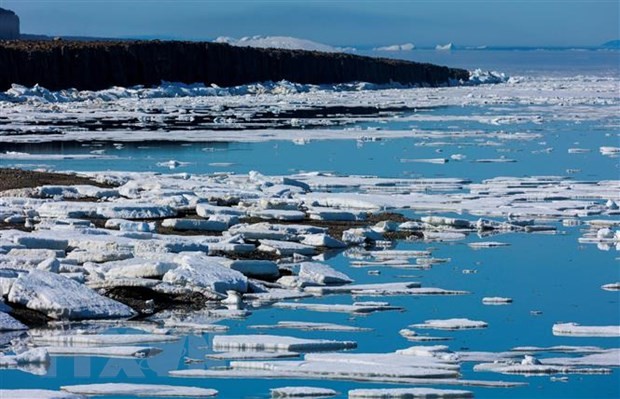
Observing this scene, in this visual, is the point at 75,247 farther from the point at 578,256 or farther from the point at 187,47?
the point at 187,47

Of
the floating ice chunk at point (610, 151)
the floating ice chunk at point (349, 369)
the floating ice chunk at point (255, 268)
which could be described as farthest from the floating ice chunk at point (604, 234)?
the floating ice chunk at point (610, 151)

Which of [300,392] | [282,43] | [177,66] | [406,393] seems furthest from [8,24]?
[406,393]

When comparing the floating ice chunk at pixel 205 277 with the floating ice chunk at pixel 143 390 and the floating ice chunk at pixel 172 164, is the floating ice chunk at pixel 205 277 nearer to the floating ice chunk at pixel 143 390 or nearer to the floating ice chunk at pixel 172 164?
the floating ice chunk at pixel 143 390

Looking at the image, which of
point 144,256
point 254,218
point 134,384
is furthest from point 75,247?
point 134,384

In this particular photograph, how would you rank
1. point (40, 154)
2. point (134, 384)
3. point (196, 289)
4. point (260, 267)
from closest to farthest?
point (134, 384)
point (196, 289)
point (260, 267)
point (40, 154)

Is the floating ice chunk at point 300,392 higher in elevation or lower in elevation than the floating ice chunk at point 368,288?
higher

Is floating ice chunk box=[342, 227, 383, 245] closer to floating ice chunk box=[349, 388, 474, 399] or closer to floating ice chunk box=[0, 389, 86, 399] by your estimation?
floating ice chunk box=[349, 388, 474, 399]

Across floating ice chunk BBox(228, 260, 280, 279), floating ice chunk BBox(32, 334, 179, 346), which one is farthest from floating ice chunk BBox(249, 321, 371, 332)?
floating ice chunk BBox(228, 260, 280, 279)

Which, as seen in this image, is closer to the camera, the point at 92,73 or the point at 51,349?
the point at 51,349
